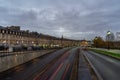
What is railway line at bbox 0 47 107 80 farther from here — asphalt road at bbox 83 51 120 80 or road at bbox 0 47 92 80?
asphalt road at bbox 83 51 120 80

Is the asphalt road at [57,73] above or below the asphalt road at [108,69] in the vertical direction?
below

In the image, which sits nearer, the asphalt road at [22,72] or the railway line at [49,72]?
the railway line at [49,72]

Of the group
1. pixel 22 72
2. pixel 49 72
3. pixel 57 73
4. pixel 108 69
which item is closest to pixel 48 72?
pixel 49 72

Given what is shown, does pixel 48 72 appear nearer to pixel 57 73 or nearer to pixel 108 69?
pixel 57 73

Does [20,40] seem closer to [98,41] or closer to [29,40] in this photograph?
[29,40]

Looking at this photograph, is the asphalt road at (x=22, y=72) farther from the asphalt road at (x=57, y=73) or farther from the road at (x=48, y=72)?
the asphalt road at (x=57, y=73)

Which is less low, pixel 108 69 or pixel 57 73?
pixel 108 69

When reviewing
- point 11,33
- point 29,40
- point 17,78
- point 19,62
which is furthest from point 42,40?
point 17,78

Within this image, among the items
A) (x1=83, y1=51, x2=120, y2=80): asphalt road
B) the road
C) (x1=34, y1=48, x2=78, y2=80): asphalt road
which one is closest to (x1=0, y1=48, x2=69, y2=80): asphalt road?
the road

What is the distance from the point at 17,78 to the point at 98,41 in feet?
459

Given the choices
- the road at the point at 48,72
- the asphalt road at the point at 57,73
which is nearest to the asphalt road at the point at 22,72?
the road at the point at 48,72

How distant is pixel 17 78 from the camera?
906 inches

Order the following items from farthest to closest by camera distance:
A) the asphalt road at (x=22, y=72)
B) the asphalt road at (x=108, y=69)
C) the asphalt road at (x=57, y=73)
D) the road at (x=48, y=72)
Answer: the asphalt road at (x=22, y=72) < the road at (x=48, y=72) < the asphalt road at (x=57, y=73) < the asphalt road at (x=108, y=69)

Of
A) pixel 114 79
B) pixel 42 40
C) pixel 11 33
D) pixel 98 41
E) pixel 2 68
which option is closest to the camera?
pixel 114 79
